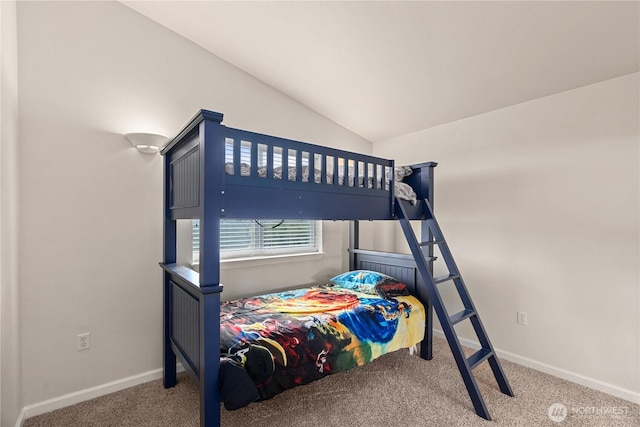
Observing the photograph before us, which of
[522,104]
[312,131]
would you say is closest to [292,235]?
[312,131]

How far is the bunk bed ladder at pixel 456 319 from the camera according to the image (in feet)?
6.57

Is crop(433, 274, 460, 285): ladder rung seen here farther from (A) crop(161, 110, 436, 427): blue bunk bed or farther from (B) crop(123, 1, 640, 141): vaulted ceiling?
(B) crop(123, 1, 640, 141): vaulted ceiling

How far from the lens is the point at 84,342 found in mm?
2119

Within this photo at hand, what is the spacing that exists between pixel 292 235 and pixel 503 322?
215cm

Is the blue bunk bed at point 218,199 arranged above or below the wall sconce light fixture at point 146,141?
below

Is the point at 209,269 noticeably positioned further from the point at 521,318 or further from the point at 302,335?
the point at 521,318

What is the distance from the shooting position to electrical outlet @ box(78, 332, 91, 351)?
2.10m

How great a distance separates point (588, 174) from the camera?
7.49 feet

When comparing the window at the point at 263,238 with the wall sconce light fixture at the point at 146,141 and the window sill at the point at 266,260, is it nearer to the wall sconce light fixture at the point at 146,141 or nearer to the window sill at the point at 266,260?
the window sill at the point at 266,260

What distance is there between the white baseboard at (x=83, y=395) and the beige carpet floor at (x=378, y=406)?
1.6 inches

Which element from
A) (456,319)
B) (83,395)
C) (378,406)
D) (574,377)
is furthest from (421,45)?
(83,395)

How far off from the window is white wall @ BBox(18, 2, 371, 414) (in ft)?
1.71

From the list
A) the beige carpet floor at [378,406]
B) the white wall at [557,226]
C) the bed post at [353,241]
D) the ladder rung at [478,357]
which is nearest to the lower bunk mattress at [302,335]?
the beige carpet floor at [378,406]

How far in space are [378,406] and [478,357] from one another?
0.80 m
